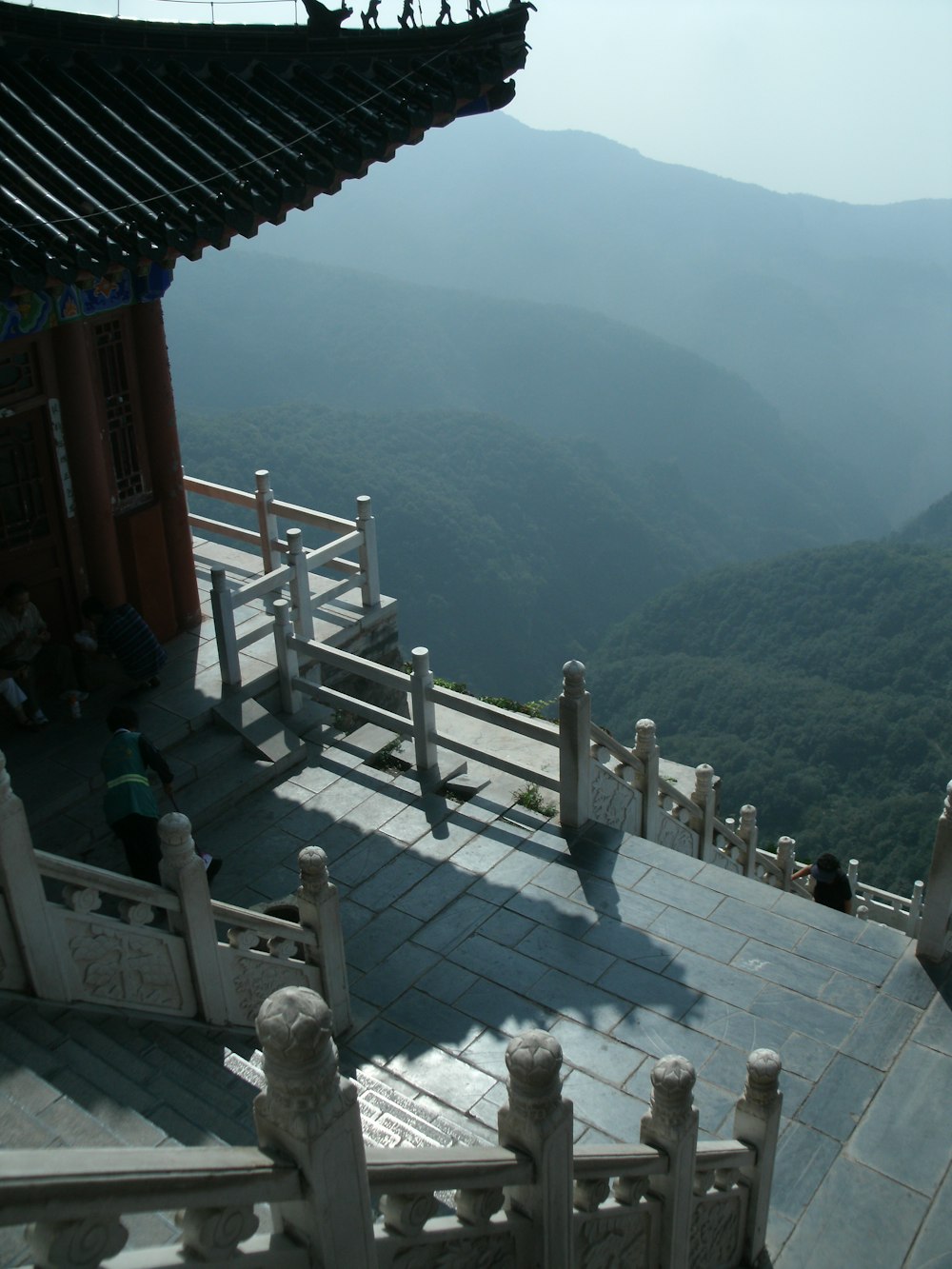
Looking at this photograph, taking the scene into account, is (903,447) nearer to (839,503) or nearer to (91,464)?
(839,503)

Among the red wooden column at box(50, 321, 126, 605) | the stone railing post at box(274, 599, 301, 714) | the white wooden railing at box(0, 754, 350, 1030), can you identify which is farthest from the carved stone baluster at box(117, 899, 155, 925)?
the red wooden column at box(50, 321, 126, 605)

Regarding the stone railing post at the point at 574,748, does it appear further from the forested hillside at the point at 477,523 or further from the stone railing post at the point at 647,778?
the forested hillside at the point at 477,523

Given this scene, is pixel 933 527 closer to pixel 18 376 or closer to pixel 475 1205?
pixel 18 376

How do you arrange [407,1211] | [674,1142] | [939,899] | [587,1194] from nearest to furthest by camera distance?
[407,1211] → [587,1194] → [674,1142] → [939,899]

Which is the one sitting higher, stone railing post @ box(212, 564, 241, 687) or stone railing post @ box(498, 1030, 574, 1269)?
stone railing post @ box(498, 1030, 574, 1269)

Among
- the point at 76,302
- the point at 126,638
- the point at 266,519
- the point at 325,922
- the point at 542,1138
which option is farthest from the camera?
the point at 266,519

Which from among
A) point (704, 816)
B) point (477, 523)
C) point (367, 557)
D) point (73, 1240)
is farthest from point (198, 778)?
point (477, 523)

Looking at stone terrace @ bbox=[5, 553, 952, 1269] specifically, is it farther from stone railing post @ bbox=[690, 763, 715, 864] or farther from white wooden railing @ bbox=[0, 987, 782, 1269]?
stone railing post @ bbox=[690, 763, 715, 864]
